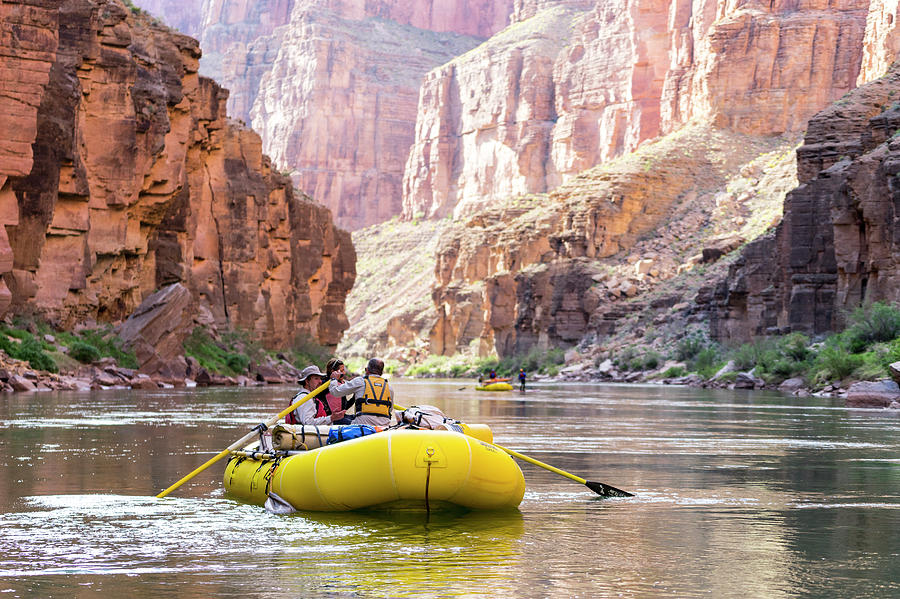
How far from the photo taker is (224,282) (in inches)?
2557

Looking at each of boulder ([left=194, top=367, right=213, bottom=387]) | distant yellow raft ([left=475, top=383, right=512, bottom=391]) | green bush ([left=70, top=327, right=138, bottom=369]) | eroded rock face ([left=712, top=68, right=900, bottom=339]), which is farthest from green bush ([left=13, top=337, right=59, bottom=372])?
eroded rock face ([left=712, top=68, right=900, bottom=339])

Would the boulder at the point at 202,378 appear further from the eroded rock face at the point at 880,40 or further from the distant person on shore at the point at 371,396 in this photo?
the eroded rock face at the point at 880,40

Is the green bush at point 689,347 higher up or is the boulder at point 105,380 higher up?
the green bush at point 689,347

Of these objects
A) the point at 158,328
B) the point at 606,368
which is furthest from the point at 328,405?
the point at 606,368

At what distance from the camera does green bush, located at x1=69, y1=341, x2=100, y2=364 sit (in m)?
42.0

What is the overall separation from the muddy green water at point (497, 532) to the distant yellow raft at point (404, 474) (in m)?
0.21

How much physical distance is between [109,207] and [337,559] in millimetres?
40600

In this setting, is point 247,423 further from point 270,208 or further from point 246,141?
point 270,208

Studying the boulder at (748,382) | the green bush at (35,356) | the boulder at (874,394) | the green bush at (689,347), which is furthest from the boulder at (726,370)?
the green bush at (35,356)

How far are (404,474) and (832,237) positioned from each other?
50289 millimetres

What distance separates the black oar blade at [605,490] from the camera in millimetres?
13016

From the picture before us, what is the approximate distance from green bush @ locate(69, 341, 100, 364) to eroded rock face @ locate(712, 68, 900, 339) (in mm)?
30071

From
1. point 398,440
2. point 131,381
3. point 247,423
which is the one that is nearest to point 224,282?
point 131,381

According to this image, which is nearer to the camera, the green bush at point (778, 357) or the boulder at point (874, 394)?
the boulder at point (874, 394)
